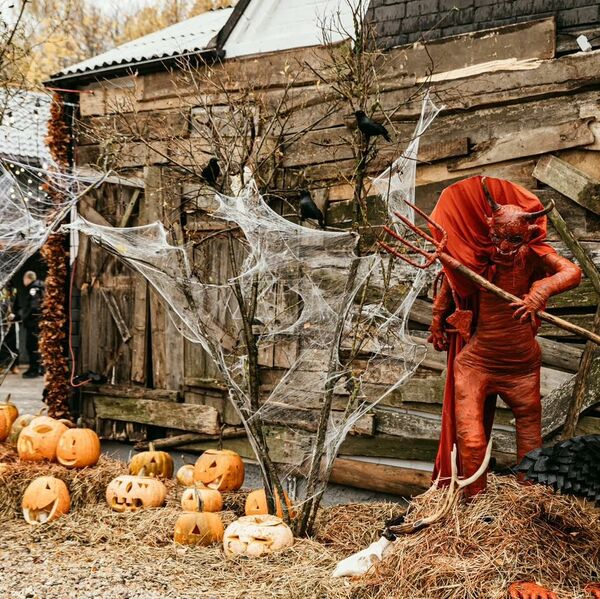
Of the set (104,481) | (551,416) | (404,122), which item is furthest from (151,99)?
(551,416)

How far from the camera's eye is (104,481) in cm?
745

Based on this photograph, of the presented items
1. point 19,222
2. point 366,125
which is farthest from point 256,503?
point 19,222

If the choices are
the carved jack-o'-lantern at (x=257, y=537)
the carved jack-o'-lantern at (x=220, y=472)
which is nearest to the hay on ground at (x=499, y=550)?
the carved jack-o'-lantern at (x=257, y=537)

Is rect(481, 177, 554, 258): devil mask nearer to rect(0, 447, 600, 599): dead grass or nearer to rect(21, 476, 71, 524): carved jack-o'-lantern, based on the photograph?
rect(0, 447, 600, 599): dead grass

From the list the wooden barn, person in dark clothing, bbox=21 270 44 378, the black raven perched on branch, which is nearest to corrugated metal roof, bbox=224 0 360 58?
the wooden barn

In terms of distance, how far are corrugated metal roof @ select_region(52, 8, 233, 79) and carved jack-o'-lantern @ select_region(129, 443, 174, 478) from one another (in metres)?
4.16

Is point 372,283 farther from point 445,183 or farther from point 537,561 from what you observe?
point 537,561

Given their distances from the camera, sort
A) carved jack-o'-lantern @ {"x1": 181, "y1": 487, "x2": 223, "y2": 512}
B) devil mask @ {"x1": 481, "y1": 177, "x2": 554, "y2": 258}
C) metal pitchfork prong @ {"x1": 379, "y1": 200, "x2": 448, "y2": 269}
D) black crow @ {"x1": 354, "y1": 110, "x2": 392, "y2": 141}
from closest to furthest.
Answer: metal pitchfork prong @ {"x1": 379, "y1": 200, "x2": 448, "y2": 269} → devil mask @ {"x1": 481, "y1": 177, "x2": 554, "y2": 258} → black crow @ {"x1": 354, "y1": 110, "x2": 392, "y2": 141} → carved jack-o'-lantern @ {"x1": 181, "y1": 487, "x2": 223, "y2": 512}

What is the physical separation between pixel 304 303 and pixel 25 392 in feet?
28.9

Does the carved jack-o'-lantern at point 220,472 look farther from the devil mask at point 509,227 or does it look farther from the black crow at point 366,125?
the devil mask at point 509,227

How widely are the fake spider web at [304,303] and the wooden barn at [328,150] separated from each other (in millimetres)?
351

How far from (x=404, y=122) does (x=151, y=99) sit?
3.19 meters

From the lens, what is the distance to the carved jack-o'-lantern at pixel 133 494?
7.03 m

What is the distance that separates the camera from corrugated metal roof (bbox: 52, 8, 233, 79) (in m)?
9.39
